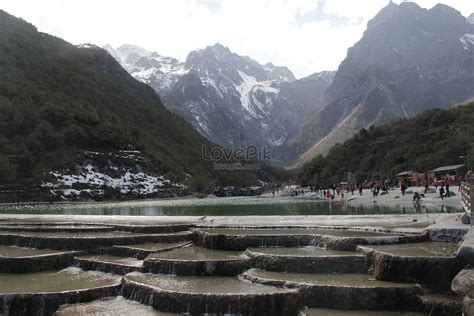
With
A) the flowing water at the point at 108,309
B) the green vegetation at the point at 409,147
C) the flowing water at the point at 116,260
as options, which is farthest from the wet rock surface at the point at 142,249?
the green vegetation at the point at 409,147

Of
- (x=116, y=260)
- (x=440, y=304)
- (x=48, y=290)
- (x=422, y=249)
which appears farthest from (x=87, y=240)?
(x=440, y=304)

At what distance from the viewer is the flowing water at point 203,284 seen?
15250 mm

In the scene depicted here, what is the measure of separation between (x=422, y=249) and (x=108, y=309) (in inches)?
466

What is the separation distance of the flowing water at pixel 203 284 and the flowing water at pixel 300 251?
8.99 feet

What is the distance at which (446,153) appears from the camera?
126188mm

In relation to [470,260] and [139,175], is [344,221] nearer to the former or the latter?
[470,260]

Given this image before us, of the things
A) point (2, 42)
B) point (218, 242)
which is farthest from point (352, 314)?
point (2, 42)

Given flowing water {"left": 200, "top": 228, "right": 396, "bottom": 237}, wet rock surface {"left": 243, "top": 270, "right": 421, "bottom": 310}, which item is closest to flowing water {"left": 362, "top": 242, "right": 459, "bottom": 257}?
wet rock surface {"left": 243, "top": 270, "right": 421, "bottom": 310}

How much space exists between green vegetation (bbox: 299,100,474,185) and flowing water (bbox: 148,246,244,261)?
354 ft

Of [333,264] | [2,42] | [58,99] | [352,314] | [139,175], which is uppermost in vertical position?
[2,42]

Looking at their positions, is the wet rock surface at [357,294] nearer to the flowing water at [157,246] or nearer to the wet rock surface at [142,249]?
the wet rock surface at [142,249]

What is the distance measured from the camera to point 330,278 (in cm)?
1631

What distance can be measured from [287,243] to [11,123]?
117 m

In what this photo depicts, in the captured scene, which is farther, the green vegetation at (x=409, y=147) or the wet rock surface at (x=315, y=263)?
the green vegetation at (x=409, y=147)
